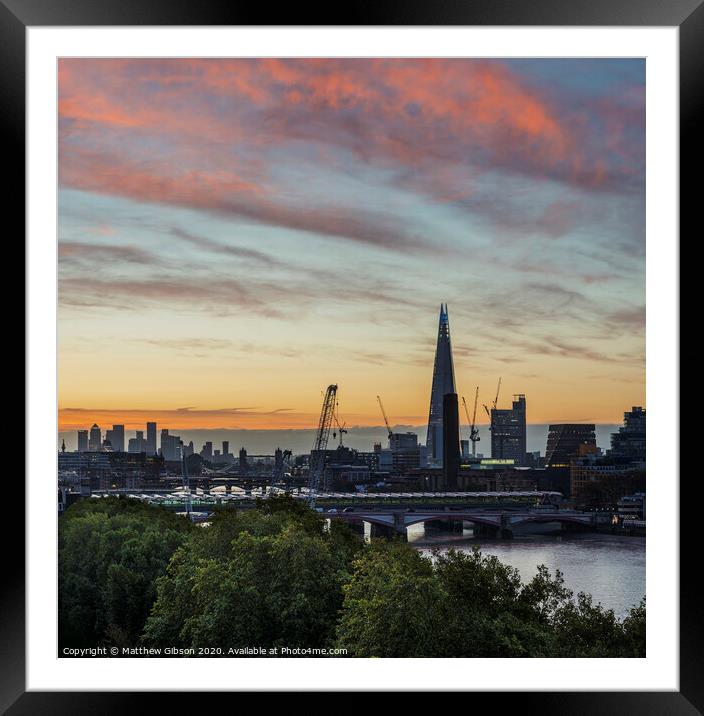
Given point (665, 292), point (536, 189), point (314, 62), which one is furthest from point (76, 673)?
point (536, 189)

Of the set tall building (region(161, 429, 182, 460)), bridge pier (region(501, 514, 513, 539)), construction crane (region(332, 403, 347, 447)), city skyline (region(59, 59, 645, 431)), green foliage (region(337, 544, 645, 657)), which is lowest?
bridge pier (region(501, 514, 513, 539))

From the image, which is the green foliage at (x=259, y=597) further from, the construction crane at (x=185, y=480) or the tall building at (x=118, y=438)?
the tall building at (x=118, y=438)

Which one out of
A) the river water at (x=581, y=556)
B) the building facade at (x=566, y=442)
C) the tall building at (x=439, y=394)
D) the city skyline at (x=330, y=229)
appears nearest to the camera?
the city skyline at (x=330, y=229)

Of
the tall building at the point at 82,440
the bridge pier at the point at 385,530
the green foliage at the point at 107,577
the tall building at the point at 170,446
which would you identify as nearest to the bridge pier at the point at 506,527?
the bridge pier at the point at 385,530

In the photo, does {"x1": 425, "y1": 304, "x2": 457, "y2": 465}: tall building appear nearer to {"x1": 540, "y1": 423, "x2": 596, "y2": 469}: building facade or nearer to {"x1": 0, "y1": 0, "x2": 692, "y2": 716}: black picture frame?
{"x1": 540, "y1": 423, "x2": 596, "y2": 469}: building facade

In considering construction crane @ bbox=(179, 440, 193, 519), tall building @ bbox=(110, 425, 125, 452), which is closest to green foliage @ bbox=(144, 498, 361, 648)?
construction crane @ bbox=(179, 440, 193, 519)

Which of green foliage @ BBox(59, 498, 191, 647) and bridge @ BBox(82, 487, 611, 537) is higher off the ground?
green foliage @ BBox(59, 498, 191, 647)
